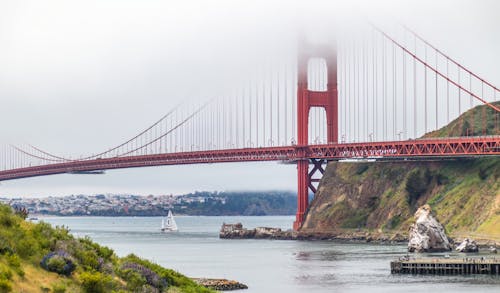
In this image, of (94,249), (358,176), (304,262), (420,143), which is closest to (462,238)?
(420,143)

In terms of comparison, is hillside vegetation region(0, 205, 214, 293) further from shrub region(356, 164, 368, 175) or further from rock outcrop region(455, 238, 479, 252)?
shrub region(356, 164, 368, 175)

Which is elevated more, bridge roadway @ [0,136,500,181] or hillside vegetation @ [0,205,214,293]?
bridge roadway @ [0,136,500,181]

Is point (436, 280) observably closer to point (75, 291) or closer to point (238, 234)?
point (75, 291)

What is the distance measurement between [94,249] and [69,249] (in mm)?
1979

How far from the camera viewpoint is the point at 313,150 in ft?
427

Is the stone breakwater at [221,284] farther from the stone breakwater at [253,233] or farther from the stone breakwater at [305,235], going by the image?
the stone breakwater at [253,233]

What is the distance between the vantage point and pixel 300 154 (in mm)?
129625

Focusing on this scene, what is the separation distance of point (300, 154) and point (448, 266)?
178 ft

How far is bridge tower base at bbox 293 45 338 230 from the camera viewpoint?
132 m

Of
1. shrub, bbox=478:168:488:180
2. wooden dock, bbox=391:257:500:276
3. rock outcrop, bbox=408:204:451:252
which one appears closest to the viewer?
wooden dock, bbox=391:257:500:276

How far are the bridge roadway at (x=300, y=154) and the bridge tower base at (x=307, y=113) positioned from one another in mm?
2405

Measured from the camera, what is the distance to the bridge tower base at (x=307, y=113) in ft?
432

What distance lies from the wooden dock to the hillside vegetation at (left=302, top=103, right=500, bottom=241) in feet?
82.8

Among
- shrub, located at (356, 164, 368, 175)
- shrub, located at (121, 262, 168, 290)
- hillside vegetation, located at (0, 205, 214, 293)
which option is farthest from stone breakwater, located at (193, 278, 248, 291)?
shrub, located at (356, 164, 368, 175)
